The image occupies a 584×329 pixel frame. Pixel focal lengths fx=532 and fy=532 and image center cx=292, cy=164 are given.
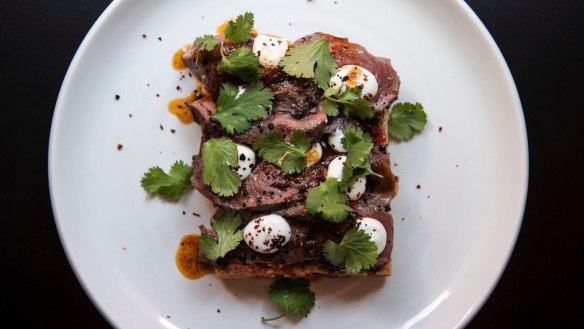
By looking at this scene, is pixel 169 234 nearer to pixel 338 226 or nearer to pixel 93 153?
pixel 93 153

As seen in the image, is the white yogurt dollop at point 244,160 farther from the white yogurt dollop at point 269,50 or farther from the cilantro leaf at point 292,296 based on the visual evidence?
the cilantro leaf at point 292,296

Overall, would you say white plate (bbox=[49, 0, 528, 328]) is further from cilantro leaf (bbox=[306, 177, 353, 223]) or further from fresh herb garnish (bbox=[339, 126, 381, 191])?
cilantro leaf (bbox=[306, 177, 353, 223])

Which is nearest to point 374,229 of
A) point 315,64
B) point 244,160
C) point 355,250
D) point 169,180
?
point 355,250

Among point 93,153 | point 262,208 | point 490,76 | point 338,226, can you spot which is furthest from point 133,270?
point 490,76

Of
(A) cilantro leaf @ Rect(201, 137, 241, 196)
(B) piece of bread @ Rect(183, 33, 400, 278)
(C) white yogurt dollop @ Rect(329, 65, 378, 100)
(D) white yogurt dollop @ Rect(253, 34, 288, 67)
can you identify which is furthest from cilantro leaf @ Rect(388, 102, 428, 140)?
(A) cilantro leaf @ Rect(201, 137, 241, 196)

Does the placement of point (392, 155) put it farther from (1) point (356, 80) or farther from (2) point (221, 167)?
(2) point (221, 167)
